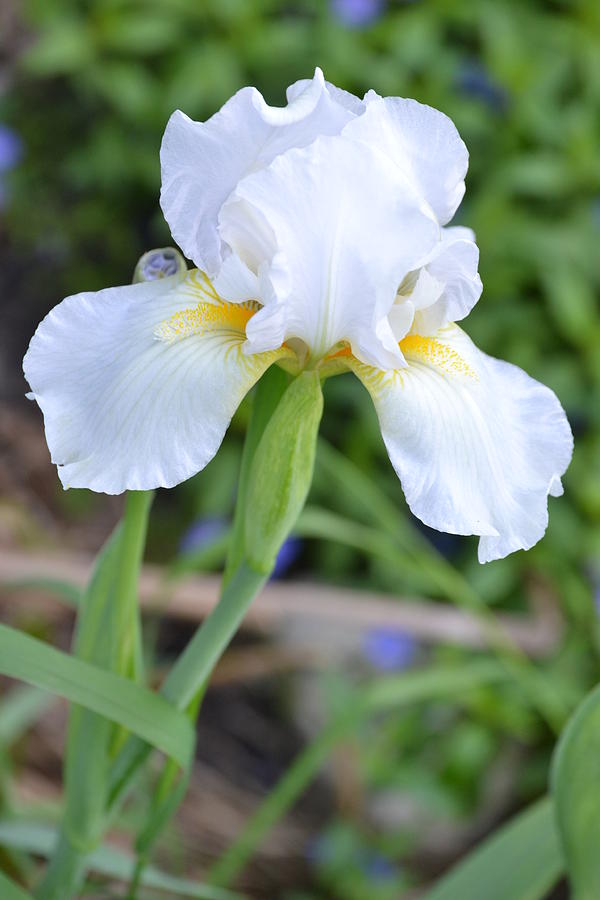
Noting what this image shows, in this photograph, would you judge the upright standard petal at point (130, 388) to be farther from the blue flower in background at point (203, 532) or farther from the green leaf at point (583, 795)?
the blue flower in background at point (203, 532)

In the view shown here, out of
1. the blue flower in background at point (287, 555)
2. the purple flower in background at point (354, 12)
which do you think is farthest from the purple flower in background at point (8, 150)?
the blue flower in background at point (287, 555)

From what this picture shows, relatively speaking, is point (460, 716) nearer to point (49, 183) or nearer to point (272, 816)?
point (272, 816)

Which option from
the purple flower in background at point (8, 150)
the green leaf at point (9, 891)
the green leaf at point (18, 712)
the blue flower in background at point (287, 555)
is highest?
the green leaf at point (9, 891)

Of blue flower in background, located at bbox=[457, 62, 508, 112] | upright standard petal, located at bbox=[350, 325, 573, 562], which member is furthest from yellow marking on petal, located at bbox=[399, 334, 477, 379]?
blue flower in background, located at bbox=[457, 62, 508, 112]

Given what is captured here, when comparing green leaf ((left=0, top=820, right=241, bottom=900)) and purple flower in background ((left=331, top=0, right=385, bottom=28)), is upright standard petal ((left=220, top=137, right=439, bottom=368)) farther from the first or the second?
purple flower in background ((left=331, top=0, right=385, bottom=28))

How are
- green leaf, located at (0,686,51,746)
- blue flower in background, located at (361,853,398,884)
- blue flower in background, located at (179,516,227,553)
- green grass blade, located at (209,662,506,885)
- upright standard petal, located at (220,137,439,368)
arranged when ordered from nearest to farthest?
upright standard petal, located at (220,137,439,368) → green grass blade, located at (209,662,506,885) → green leaf, located at (0,686,51,746) → blue flower in background, located at (361,853,398,884) → blue flower in background, located at (179,516,227,553)

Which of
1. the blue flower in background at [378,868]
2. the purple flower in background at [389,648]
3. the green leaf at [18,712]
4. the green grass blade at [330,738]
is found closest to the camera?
the green grass blade at [330,738]

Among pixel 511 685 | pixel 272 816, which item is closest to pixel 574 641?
pixel 511 685
